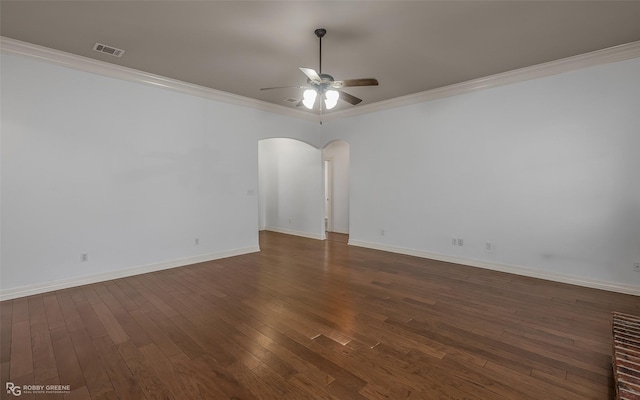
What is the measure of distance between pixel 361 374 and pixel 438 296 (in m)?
1.90

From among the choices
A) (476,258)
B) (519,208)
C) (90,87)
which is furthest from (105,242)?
(519,208)

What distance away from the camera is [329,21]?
3027mm

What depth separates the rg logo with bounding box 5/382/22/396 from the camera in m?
1.92

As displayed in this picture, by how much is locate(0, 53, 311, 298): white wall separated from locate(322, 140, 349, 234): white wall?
3.34 m

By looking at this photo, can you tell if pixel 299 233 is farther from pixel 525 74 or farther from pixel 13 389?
pixel 13 389

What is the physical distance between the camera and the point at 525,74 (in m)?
4.33

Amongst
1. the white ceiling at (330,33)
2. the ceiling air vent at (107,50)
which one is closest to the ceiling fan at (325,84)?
the white ceiling at (330,33)

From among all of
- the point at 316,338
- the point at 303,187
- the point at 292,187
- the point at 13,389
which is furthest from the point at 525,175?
the point at 13,389

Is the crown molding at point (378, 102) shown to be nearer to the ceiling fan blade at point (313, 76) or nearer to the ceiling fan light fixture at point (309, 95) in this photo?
the ceiling fan light fixture at point (309, 95)

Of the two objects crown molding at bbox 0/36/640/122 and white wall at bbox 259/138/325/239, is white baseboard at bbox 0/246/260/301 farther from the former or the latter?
crown molding at bbox 0/36/640/122

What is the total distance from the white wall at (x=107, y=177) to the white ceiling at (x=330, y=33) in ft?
→ 2.00

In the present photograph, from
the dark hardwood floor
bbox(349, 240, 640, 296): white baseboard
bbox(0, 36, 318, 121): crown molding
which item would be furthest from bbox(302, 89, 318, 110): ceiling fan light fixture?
bbox(349, 240, 640, 296): white baseboard

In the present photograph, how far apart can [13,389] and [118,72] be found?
4.03 m

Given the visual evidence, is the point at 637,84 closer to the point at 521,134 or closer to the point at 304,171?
the point at 521,134
